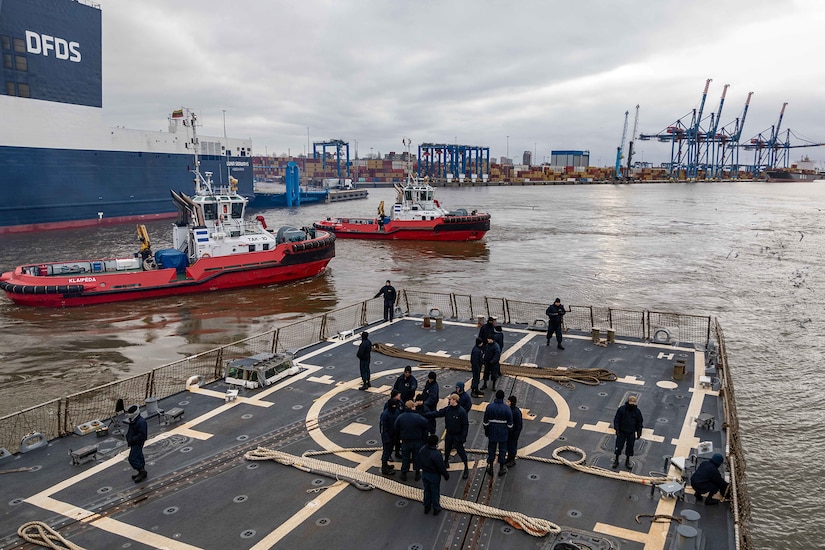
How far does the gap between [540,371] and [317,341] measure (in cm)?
860

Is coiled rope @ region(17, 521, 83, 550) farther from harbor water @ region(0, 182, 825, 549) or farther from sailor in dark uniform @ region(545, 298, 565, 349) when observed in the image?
sailor in dark uniform @ region(545, 298, 565, 349)

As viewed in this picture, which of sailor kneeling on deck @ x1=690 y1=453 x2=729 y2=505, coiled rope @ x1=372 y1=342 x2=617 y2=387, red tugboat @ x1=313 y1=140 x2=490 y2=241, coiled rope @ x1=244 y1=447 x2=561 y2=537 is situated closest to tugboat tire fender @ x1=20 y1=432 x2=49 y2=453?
coiled rope @ x1=244 y1=447 x2=561 y2=537

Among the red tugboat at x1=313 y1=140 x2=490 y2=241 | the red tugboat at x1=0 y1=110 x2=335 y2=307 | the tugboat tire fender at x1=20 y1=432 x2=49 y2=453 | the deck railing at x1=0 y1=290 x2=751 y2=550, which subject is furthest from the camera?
the red tugboat at x1=313 y1=140 x2=490 y2=241

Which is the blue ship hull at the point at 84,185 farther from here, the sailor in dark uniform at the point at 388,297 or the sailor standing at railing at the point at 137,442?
the sailor standing at railing at the point at 137,442

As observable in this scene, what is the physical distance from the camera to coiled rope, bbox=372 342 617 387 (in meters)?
13.6

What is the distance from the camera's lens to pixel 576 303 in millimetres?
29281

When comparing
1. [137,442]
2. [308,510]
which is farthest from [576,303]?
[137,442]

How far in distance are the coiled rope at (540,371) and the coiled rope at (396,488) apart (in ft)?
18.8

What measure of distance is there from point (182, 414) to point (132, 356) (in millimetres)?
11263

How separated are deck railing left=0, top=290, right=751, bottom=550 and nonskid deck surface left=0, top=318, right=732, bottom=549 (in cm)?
67

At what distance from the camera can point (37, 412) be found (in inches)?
609

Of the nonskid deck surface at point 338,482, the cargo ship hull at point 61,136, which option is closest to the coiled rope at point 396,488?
the nonskid deck surface at point 338,482

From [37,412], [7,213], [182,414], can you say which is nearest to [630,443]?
[182,414]

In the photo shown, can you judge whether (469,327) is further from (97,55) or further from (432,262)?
(97,55)
